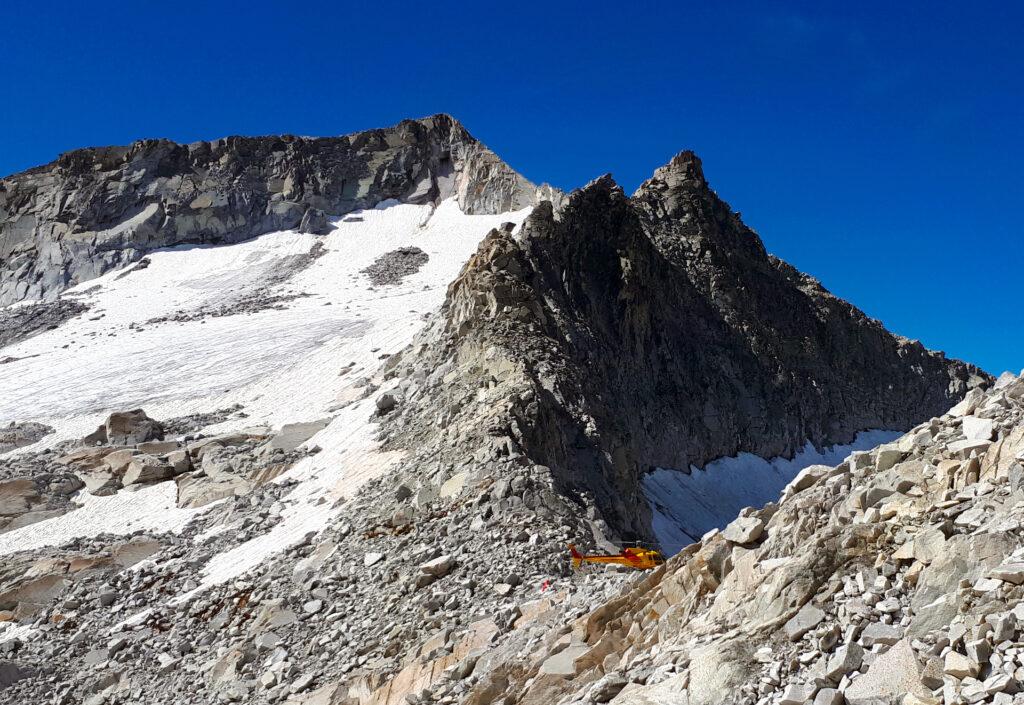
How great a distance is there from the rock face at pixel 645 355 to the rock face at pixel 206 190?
2366 centimetres

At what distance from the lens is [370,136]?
92188 mm

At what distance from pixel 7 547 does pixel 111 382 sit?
22356 millimetres

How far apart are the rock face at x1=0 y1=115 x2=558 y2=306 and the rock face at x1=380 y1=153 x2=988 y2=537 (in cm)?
2366

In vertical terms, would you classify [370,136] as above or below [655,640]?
above

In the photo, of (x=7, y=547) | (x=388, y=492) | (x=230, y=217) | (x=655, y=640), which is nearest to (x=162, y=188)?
(x=230, y=217)

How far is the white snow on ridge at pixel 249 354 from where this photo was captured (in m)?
29.8

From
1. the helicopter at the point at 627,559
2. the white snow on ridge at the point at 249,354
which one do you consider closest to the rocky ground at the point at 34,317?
the white snow on ridge at the point at 249,354

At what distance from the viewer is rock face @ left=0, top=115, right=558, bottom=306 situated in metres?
84.1

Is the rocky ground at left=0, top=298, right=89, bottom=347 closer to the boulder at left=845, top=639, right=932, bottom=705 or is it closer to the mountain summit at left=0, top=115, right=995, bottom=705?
the mountain summit at left=0, top=115, right=995, bottom=705

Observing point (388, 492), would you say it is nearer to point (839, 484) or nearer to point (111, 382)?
point (839, 484)

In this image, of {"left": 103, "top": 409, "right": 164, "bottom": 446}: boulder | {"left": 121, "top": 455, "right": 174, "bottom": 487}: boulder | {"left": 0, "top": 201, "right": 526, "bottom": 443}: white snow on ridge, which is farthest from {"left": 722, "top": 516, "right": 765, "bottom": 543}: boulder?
{"left": 103, "top": 409, "right": 164, "bottom": 446}: boulder

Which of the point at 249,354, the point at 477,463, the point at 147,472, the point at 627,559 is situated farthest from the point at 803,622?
the point at 249,354

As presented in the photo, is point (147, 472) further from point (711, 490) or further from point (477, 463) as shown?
→ point (711, 490)

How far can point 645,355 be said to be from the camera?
4884cm
